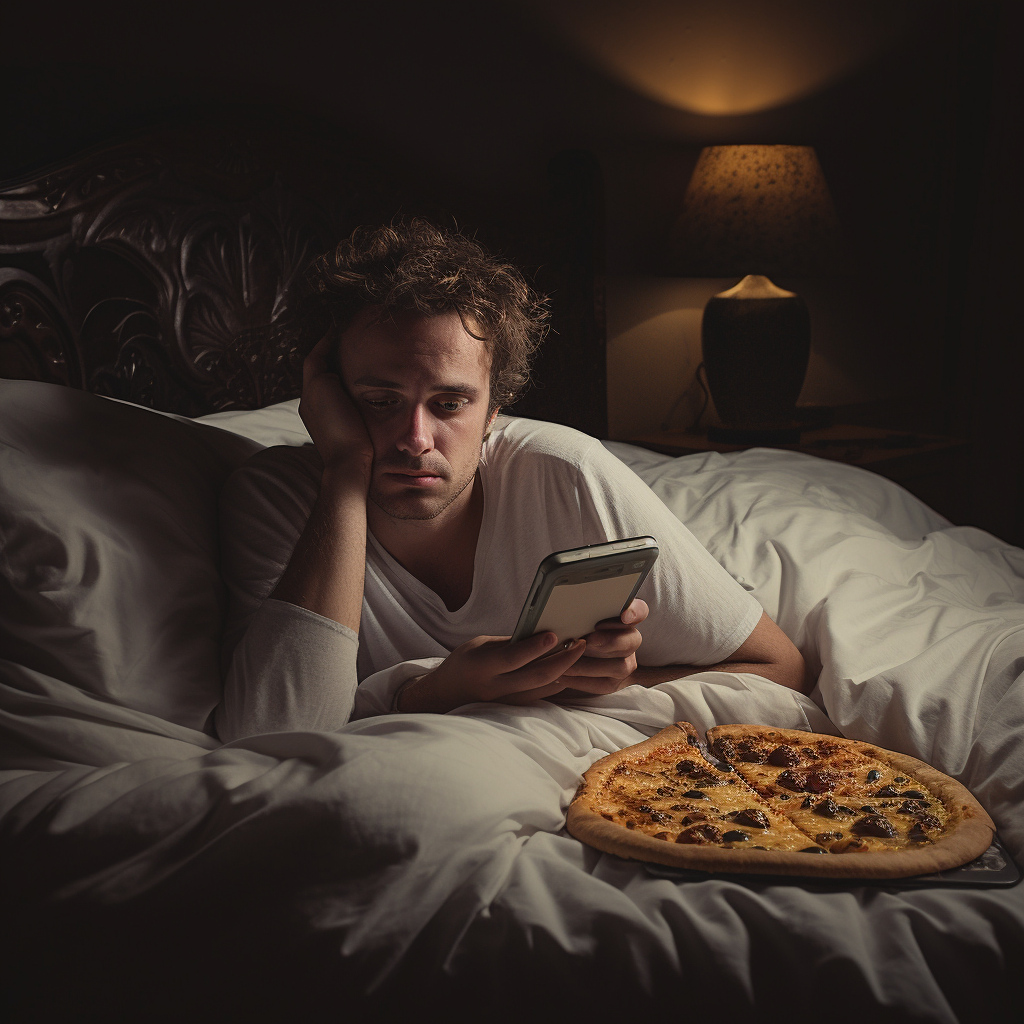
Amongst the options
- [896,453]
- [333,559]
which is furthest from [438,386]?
[896,453]

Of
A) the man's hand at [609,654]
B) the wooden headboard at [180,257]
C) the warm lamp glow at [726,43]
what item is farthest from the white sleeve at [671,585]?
the warm lamp glow at [726,43]

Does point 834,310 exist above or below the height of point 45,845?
above

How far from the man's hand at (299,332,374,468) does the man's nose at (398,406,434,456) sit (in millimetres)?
75

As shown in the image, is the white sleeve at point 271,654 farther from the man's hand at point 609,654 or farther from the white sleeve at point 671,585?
the white sleeve at point 671,585

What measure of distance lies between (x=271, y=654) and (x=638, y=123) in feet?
8.05

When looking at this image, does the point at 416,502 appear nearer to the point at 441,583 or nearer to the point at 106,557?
the point at 441,583

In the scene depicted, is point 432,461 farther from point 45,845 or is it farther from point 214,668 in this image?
point 45,845

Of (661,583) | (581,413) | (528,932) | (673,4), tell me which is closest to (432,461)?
(661,583)

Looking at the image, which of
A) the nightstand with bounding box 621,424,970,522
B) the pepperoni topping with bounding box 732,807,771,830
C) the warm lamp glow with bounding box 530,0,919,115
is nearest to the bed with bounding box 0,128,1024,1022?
the pepperoni topping with bounding box 732,807,771,830

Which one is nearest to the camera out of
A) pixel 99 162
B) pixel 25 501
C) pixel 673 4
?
pixel 25 501

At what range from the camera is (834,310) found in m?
3.58

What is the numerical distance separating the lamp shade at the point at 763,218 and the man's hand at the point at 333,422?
171 cm

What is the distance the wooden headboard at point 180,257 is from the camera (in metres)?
1.77

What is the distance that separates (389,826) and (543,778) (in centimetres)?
25
